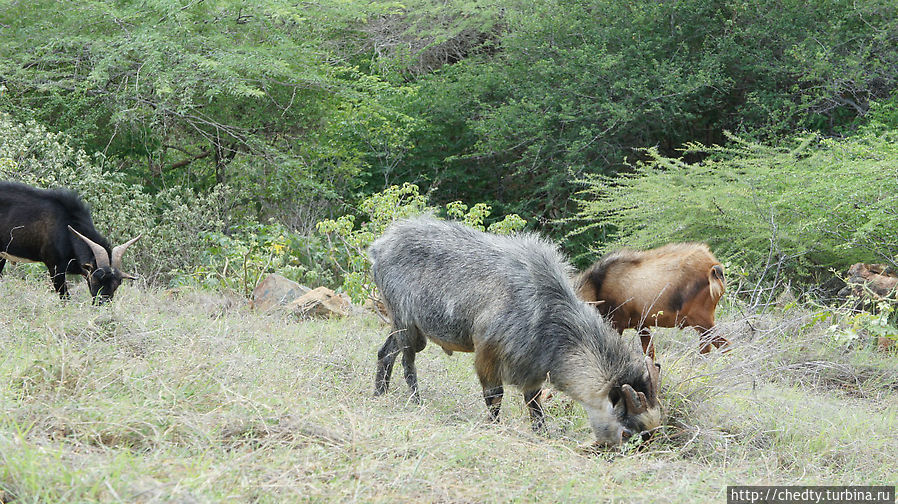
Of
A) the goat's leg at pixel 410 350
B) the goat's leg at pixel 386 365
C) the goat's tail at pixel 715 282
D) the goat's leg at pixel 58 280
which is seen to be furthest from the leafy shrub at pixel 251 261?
the goat's tail at pixel 715 282

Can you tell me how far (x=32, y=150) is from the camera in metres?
10.2

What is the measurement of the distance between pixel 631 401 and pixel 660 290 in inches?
75.2

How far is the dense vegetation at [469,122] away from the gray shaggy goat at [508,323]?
155 inches

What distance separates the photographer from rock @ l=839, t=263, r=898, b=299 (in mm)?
7938

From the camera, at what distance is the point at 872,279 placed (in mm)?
8023

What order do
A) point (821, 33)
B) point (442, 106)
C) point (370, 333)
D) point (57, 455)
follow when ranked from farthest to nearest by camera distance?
point (442, 106)
point (821, 33)
point (370, 333)
point (57, 455)

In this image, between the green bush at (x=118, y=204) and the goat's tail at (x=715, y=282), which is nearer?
the goat's tail at (x=715, y=282)

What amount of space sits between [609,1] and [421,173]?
487cm

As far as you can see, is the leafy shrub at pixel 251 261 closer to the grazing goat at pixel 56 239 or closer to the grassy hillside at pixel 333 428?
the grazing goat at pixel 56 239

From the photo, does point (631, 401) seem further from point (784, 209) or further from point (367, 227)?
point (367, 227)

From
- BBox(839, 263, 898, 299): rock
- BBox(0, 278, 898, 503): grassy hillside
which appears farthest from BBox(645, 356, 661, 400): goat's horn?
BBox(839, 263, 898, 299): rock

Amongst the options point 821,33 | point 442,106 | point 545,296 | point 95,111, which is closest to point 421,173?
point 442,106

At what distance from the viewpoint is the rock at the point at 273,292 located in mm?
8641

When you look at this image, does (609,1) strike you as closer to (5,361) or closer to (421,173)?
(421,173)
